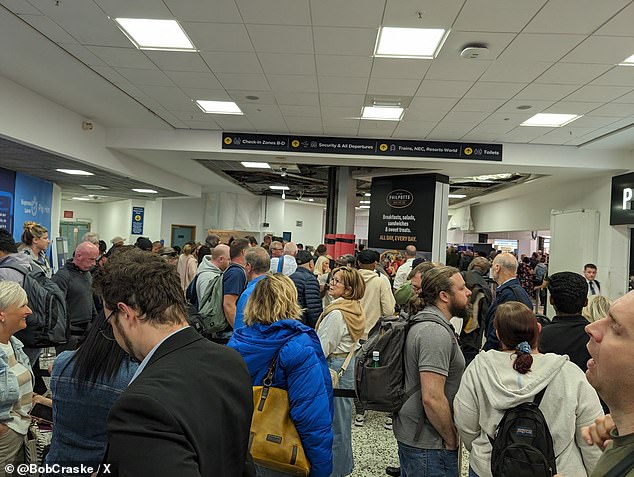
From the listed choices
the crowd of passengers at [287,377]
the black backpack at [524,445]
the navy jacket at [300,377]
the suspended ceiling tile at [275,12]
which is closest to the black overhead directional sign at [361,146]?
the suspended ceiling tile at [275,12]

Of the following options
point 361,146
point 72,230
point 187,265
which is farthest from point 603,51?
point 72,230

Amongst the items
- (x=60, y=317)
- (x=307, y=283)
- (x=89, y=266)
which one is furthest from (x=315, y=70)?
(x=60, y=317)

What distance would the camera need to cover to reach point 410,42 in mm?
4457

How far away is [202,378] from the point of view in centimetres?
114

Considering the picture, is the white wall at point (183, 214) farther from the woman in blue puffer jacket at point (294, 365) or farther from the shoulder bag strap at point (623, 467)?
the shoulder bag strap at point (623, 467)

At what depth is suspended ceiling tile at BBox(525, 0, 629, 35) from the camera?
359cm

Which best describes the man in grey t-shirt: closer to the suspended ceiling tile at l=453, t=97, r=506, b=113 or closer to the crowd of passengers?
the crowd of passengers

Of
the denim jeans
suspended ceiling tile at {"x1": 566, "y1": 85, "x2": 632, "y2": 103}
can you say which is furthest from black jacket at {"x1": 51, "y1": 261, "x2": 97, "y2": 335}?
suspended ceiling tile at {"x1": 566, "y1": 85, "x2": 632, "y2": 103}

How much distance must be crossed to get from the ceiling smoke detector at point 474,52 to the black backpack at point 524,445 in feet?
11.7

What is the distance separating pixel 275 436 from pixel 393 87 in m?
4.72

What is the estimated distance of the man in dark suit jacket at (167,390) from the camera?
3.19ft

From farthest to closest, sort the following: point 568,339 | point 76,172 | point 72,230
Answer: point 72,230, point 76,172, point 568,339

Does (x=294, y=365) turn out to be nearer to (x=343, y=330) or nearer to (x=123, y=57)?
(x=343, y=330)

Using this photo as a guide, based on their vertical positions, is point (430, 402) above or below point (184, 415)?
below
